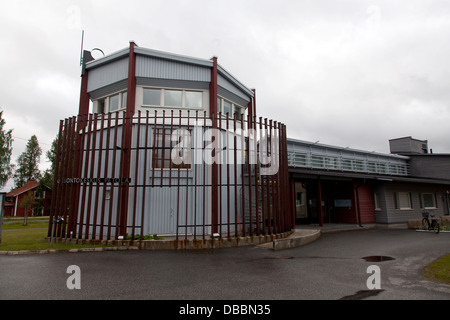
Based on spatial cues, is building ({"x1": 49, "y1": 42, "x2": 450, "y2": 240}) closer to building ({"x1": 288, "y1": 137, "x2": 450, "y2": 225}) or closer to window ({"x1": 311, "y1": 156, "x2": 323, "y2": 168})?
building ({"x1": 288, "y1": 137, "x2": 450, "y2": 225})

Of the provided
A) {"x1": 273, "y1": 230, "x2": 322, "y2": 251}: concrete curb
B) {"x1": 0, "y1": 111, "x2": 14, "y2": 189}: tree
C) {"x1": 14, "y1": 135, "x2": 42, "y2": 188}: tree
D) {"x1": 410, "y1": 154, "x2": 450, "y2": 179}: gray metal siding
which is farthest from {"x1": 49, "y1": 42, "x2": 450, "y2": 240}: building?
{"x1": 14, "y1": 135, "x2": 42, "y2": 188}: tree

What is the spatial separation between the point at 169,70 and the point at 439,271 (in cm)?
1204

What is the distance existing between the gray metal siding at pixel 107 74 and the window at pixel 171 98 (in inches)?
52.3

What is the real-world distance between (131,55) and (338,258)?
1152cm

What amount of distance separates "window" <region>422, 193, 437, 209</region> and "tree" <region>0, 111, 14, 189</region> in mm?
Result: 43958

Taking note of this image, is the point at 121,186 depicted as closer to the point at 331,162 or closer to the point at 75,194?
the point at 75,194

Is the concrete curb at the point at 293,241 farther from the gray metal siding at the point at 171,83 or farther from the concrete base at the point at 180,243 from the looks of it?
A: the gray metal siding at the point at 171,83

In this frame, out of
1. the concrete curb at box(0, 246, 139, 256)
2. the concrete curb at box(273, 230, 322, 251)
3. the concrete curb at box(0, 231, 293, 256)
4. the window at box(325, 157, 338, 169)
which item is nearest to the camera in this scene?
the concrete curb at box(0, 246, 139, 256)

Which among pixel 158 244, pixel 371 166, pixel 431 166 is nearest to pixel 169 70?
pixel 158 244

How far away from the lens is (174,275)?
5.91m

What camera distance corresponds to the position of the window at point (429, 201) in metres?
21.0

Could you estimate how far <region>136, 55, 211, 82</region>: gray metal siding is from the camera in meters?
12.3
